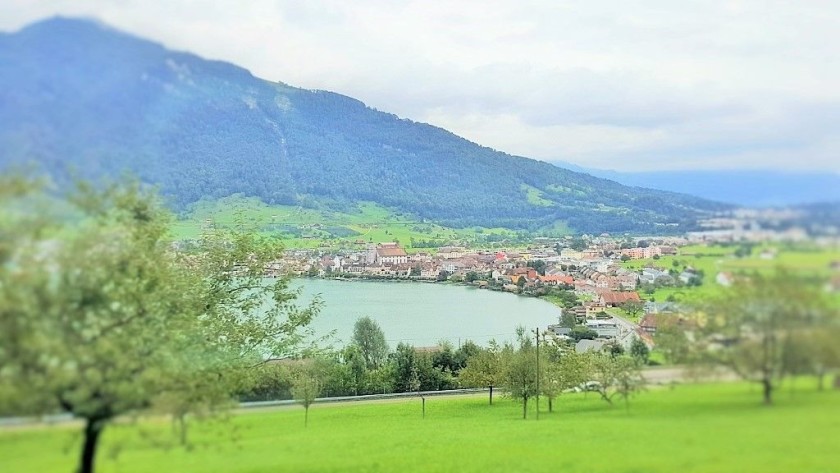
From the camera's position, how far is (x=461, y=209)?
14578mm

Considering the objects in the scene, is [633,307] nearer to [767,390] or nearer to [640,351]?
[640,351]

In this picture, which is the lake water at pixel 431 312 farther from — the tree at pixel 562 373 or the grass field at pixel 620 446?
the grass field at pixel 620 446

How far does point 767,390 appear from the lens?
6.07m

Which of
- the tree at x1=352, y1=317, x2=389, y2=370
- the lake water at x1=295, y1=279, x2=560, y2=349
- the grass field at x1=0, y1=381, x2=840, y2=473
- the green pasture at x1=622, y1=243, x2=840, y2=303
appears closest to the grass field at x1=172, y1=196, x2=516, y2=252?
the grass field at x1=0, y1=381, x2=840, y2=473

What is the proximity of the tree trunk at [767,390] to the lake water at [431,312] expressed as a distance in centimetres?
1974

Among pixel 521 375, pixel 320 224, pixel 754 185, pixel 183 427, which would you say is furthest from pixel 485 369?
pixel 183 427

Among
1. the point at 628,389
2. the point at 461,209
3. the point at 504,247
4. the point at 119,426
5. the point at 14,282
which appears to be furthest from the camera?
the point at 504,247

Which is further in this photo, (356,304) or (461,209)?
(356,304)

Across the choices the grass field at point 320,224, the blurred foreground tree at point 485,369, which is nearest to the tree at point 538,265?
the grass field at point 320,224

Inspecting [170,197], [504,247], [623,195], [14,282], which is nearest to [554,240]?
[504,247]

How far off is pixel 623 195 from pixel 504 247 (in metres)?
8.80

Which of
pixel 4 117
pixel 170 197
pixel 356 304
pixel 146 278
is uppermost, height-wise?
pixel 4 117

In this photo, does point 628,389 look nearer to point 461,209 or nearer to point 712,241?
point 712,241

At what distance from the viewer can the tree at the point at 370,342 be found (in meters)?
28.4
